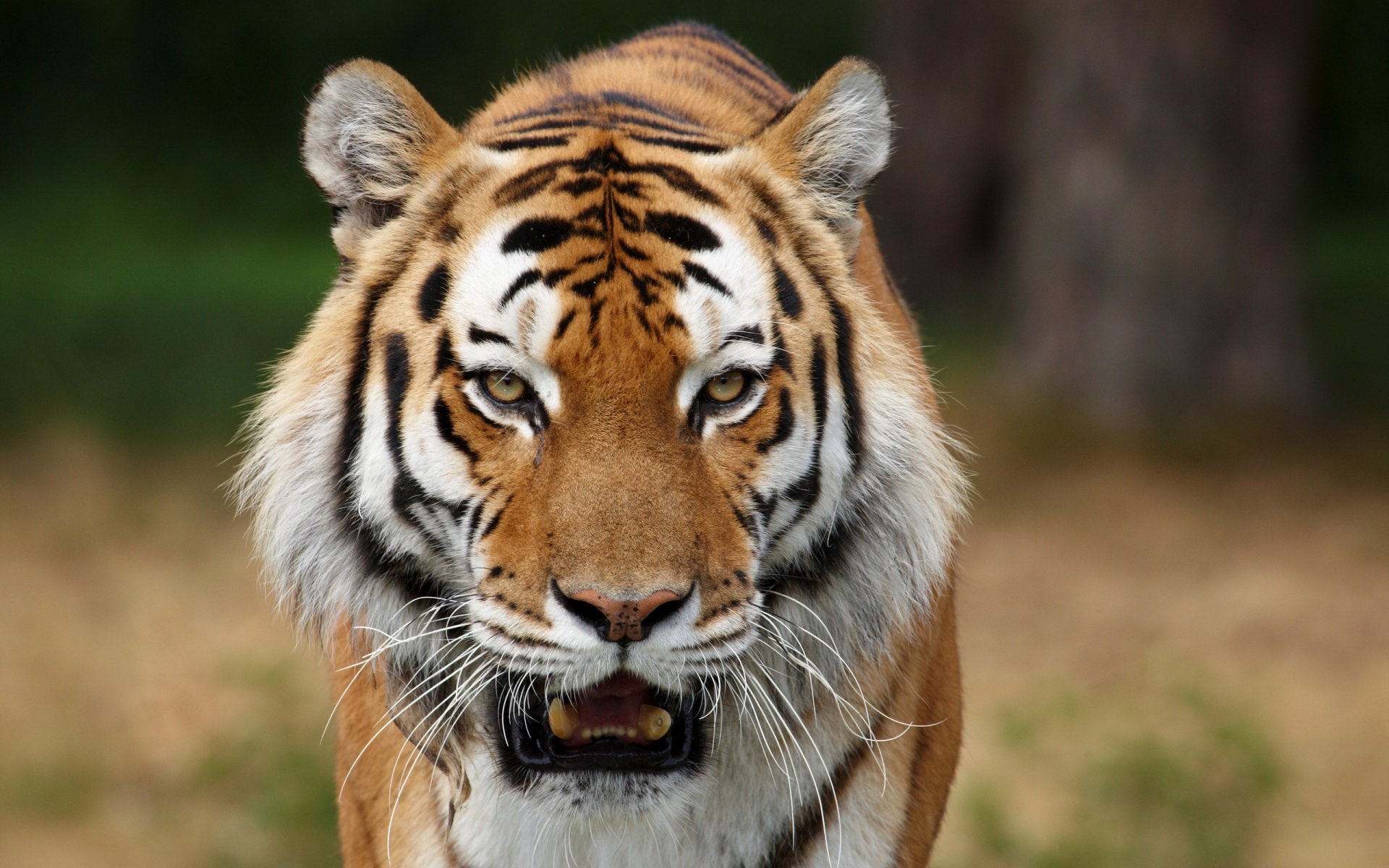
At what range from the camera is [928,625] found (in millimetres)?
2455

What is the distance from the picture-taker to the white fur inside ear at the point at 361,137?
2.15 meters

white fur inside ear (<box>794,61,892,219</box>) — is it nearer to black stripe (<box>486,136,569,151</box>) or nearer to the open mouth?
black stripe (<box>486,136,569,151</box>)

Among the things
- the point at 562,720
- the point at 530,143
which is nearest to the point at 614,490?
the point at 562,720

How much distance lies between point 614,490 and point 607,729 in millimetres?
398

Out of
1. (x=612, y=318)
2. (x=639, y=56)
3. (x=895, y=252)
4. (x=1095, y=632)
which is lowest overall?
(x=1095, y=632)

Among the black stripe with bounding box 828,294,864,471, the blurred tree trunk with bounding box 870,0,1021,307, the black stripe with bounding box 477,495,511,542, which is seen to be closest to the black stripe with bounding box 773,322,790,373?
the black stripe with bounding box 828,294,864,471

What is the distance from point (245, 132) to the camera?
40.6 feet

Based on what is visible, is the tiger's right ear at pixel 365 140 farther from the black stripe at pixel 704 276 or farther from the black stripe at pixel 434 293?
the black stripe at pixel 704 276

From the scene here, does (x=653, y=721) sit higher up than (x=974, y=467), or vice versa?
(x=653, y=721)

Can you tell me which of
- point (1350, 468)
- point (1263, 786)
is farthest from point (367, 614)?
point (1350, 468)

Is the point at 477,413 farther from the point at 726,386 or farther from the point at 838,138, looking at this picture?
the point at 838,138

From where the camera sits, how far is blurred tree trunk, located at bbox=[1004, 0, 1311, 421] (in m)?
6.50

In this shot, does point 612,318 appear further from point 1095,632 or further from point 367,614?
point 1095,632

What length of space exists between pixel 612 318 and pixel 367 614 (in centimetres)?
62
